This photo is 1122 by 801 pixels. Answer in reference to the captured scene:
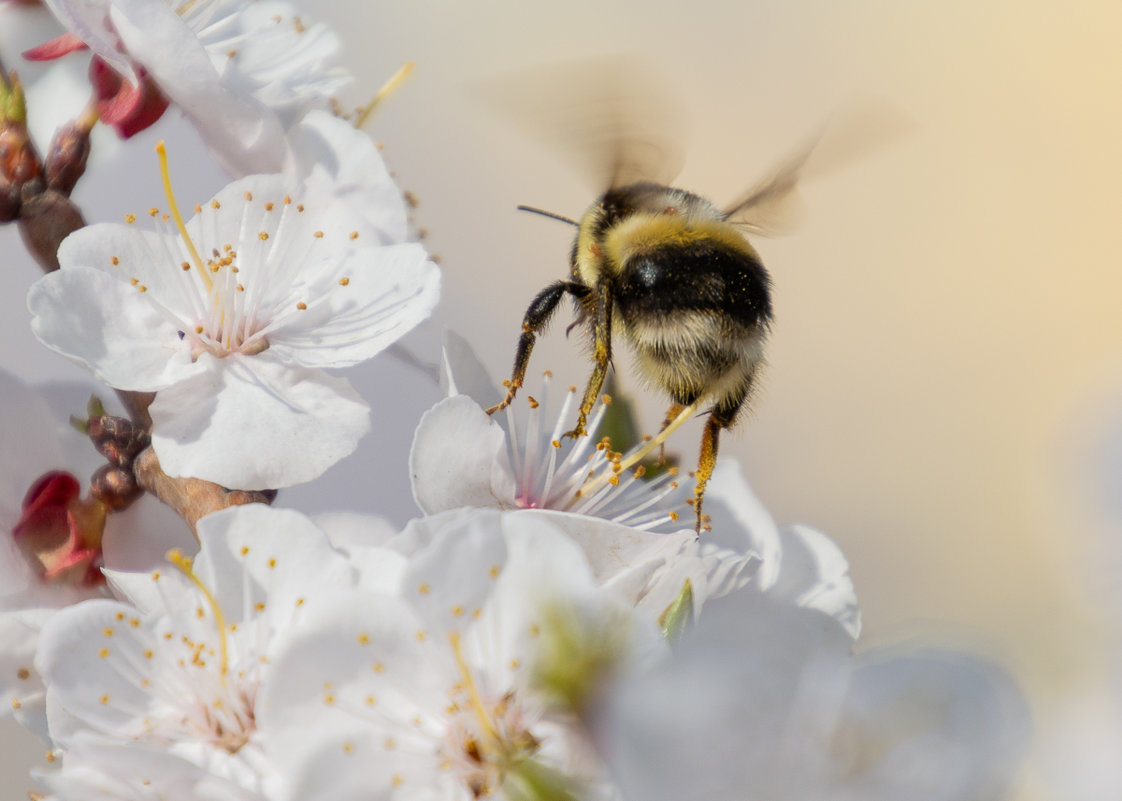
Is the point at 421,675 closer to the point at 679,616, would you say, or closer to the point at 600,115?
the point at 679,616

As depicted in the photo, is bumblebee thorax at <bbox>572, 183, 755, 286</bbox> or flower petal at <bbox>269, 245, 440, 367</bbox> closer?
flower petal at <bbox>269, 245, 440, 367</bbox>

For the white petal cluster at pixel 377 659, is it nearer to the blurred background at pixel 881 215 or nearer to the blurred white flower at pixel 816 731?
the blurred white flower at pixel 816 731

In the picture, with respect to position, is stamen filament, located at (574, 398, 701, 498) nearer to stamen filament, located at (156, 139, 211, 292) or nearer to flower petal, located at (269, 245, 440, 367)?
flower petal, located at (269, 245, 440, 367)

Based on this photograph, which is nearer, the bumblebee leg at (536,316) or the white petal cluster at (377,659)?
the white petal cluster at (377,659)

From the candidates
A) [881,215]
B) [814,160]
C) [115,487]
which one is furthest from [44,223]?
[881,215]

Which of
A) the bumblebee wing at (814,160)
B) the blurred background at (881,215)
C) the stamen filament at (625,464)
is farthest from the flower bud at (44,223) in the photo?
the blurred background at (881,215)

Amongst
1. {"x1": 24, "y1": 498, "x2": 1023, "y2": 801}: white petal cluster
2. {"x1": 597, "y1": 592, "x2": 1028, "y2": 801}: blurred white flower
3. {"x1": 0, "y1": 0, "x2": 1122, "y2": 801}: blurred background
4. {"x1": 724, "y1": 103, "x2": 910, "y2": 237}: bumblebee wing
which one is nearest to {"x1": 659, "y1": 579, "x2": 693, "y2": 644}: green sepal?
{"x1": 24, "y1": 498, "x2": 1023, "y2": 801}: white petal cluster
